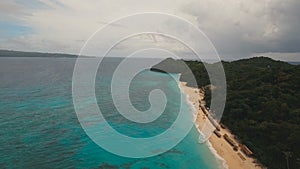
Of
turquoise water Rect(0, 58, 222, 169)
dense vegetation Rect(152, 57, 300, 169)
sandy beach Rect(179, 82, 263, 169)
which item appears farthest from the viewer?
sandy beach Rect(179, 82, 263, 169)

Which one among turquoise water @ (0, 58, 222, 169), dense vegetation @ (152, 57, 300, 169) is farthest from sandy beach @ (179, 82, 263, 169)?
turquoise water @ (0, 58, 222, 169)

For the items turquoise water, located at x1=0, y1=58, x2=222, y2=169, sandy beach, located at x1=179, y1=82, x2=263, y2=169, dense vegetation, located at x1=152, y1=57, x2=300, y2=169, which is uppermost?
dense vegetation, located at x1=152, y1=57, x2=300, y2=169

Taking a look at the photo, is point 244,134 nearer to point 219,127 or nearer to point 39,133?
point 219,127

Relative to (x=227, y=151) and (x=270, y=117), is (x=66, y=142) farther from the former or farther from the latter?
(x=270, y=117)

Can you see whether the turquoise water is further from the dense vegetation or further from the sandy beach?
the dense vegetation

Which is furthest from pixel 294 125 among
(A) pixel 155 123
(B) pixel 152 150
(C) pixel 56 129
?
(C) pixel 56 129

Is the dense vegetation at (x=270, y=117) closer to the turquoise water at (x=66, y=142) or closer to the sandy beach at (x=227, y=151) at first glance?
the sandy beach at (x=227, y=151)

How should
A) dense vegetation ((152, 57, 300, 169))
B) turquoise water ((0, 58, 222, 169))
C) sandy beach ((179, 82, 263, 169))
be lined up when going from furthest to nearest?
sandy beach ((179, 82, 263, 169)) → dense vegetation ((152, 57, 300, 169)) → turquoise water ((0, 58, 222, 169))

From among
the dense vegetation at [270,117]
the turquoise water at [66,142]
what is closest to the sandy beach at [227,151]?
Answer: the dense vegetation at [270,117]


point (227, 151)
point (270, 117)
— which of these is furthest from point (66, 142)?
point (270, 117)
